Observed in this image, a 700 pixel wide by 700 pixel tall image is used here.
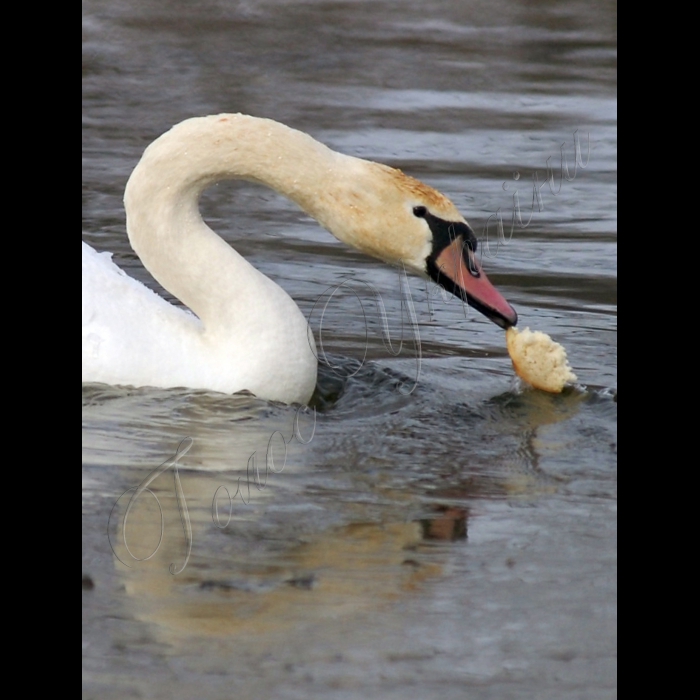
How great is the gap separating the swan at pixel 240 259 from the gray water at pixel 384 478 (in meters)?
0.18

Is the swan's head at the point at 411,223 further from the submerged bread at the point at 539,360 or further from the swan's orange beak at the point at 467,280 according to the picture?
the submerged bread at the point at 539,360

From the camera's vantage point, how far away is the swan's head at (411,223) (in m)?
5.82

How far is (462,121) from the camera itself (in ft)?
34.5

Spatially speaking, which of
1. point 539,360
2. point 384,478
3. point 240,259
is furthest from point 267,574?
point 539,360

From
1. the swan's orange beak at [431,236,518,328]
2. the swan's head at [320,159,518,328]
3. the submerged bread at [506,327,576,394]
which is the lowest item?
the submerged bread at [506,327,576,394]

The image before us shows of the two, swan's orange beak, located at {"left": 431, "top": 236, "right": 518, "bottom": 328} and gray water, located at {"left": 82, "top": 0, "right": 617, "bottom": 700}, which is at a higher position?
swan's orange beak, located at {"left": 431, "top": 236, "right": 518, "bottom": 328}

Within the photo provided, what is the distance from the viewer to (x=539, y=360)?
6.04m

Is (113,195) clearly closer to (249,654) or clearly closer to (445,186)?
(445,186)

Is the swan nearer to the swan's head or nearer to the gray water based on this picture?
the swan's head

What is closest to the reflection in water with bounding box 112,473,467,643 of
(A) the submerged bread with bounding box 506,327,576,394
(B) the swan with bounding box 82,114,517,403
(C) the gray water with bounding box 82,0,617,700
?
→ (C) the gray water with bounding box 82,0,617,700

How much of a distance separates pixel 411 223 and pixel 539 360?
30.2 inches

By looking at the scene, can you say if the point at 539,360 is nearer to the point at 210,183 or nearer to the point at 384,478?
the point at 384,478

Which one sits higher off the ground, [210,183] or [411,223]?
[210,183]

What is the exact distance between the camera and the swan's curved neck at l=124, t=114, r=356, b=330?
5844mm
